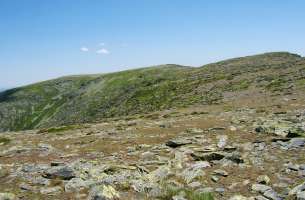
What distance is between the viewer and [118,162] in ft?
64.2

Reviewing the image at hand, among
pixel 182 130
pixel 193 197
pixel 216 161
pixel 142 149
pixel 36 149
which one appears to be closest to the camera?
pixel 193 197

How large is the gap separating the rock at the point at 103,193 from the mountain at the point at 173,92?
43.9 m

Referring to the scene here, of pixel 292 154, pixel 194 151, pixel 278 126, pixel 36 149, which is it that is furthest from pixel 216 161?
pixel 36 149

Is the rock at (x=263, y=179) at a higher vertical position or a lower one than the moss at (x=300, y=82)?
lower

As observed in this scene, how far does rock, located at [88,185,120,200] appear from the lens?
1389cm

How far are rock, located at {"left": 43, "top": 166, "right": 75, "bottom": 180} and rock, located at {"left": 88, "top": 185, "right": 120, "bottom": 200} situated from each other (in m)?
2.44

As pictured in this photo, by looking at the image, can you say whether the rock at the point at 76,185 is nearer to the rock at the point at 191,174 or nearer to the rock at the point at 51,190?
the rock at the point at 51,190

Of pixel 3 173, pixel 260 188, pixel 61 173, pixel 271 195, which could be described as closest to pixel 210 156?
pixel 260 188

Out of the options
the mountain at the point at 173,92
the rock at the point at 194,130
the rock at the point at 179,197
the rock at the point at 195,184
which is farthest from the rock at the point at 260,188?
the mountain at the point at 173,92

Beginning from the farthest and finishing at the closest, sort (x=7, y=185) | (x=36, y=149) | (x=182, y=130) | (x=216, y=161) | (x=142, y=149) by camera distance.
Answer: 1. (x=182, y=130)
2. (x=36, y=149)
3. (x=142, y=149)
4. (x=216, y=161)
5. (x=7, y=185)

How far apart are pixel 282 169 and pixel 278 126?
8757 mm

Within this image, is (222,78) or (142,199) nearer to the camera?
(142,199)

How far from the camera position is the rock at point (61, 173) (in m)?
16.8

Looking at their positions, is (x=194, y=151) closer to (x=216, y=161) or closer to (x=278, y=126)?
(x=216, y=161)
